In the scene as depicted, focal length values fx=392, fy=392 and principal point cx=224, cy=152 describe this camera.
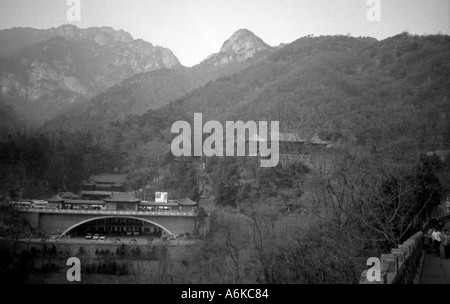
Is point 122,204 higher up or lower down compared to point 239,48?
lower down

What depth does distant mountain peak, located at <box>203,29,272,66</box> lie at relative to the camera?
7538 centimetres

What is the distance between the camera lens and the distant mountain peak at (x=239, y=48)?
75.4 m

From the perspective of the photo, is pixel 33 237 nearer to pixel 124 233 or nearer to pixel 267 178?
pixel 124 233

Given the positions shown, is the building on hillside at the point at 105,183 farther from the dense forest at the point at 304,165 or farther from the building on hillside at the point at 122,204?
the building on hillside at the point at 122,204

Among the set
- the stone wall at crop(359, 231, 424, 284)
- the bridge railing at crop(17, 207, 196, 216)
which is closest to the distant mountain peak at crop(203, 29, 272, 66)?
the bridge railing at crop(17, 207, 196, 216)

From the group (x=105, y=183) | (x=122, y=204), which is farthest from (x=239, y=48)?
(x=122, y=204)

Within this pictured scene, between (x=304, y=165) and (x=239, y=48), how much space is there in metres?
59.8

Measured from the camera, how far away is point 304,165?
2161 centimetres

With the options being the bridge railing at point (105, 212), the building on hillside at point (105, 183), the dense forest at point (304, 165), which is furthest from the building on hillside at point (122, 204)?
the building on hillside at point (105, 183)

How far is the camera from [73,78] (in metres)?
66.6

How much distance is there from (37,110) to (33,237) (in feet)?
138

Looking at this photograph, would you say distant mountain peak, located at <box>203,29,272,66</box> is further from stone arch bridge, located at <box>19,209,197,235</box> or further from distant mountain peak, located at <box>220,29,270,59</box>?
stone arch bridge, located at <box>19,209,197,235</box>

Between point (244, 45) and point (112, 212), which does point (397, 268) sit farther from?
point (244, 45)
